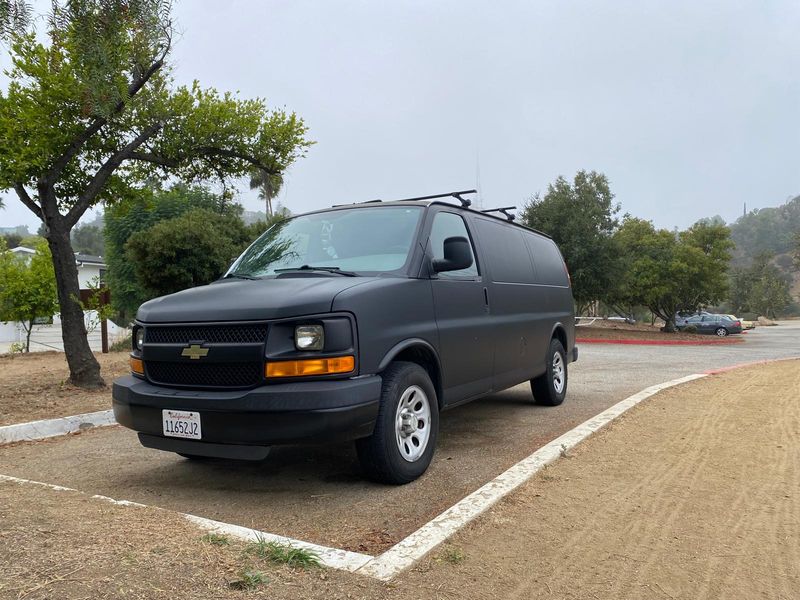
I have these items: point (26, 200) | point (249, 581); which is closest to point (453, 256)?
point (249, 581)

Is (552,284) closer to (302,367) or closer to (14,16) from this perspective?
(302,367)

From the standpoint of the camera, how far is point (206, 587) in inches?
102

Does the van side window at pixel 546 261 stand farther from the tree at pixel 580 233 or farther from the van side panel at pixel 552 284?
the tree at pixel 580 233

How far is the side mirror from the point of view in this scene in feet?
15.4

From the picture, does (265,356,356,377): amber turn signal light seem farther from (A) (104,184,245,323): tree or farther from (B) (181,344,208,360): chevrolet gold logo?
(A) (104,184,245,323): tree

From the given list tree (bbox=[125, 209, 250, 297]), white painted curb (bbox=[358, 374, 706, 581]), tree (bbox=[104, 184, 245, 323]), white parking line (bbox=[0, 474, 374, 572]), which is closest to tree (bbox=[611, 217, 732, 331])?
tree (bbox=[125, 209, 250, 297])

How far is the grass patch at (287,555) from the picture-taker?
9.30ft

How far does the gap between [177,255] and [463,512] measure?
18.1m

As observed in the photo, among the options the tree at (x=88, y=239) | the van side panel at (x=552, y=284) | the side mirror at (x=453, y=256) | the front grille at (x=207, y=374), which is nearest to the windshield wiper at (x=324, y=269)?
the side mirror at (x=453, y=256)

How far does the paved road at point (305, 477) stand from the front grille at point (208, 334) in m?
1.06

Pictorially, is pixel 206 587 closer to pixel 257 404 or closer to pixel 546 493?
pixel 257 404

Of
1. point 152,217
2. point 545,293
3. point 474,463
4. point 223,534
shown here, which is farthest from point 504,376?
point 152,217

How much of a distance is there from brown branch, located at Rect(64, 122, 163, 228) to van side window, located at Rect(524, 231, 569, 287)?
5832 millimetres

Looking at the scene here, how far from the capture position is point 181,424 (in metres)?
3.98
